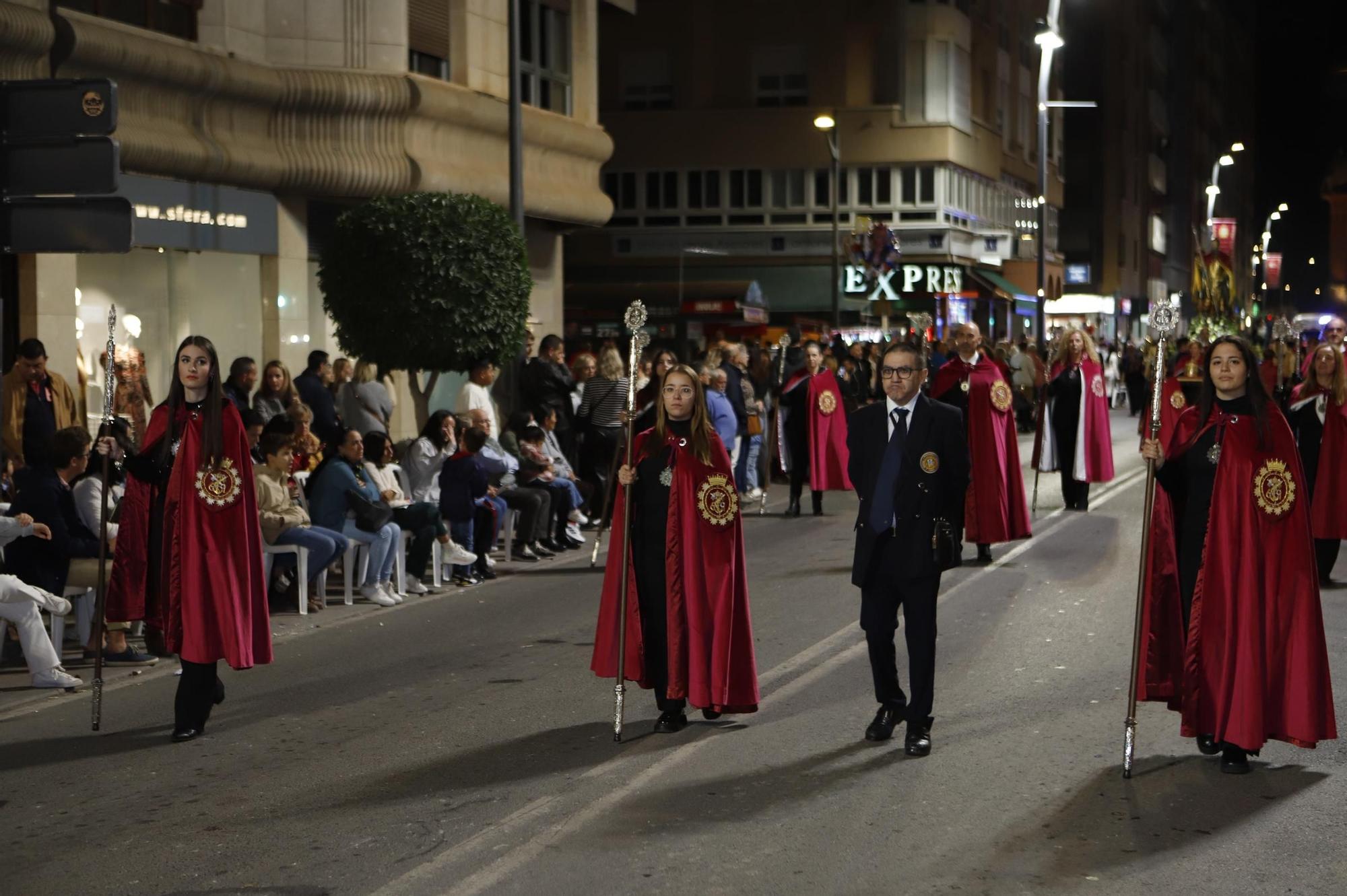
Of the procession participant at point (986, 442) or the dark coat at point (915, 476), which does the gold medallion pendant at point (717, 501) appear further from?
the procession participant at point (986, 442)

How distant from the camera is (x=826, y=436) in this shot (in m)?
20.6

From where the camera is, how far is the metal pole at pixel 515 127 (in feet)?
70.4

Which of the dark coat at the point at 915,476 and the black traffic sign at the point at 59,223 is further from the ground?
the black traffic sign at the point at 59,223

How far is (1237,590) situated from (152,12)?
58.3 ft

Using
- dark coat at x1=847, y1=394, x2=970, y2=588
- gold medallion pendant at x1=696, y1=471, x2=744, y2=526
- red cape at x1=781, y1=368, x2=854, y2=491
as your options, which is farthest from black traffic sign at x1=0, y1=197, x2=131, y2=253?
red cape at x1=781, y1=368, x2=854, y2=491

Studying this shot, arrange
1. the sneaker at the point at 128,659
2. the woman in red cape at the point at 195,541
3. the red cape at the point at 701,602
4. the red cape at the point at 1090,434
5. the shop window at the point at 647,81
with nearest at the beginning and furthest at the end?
the red cape at the point at 701,602 → the woman in red cape at the point at 195,541 → the sneaker at the point at 128,659 → the red cape at the point at 1090,434 → the shop window at the point at 647,81

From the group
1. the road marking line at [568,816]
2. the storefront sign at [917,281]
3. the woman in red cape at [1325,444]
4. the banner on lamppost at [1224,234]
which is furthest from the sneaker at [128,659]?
the banner on lamppost at [1224,234]

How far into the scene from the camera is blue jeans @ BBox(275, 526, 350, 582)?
13.0m

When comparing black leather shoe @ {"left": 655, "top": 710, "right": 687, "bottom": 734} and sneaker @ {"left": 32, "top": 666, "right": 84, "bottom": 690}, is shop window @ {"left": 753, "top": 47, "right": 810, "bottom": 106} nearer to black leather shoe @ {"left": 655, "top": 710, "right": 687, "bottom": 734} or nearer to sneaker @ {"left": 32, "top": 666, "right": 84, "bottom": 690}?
sneaker @ {"left": 32, "top": 666, "right": 84, "bottom": 690}

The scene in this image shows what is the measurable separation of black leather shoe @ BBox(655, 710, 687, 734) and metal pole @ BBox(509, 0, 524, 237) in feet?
43.7

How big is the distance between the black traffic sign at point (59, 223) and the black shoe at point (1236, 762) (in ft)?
20.5

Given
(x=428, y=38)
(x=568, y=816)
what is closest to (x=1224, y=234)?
(x=428, y=38)

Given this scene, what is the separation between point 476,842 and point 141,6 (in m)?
17.6

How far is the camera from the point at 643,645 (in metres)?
8.54
